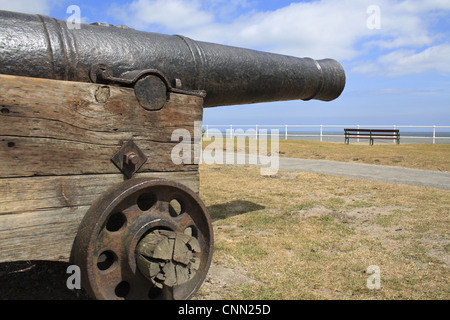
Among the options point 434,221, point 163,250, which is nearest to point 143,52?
point 163,250

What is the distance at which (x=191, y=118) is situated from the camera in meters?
2.59

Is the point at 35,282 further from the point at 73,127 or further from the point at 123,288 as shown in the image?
the point at 73,127

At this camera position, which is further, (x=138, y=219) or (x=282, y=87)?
(x=282, y=87)

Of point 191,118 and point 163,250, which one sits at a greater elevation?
point 191,118

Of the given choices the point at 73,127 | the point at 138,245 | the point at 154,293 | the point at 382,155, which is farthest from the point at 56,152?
the point at 382,155

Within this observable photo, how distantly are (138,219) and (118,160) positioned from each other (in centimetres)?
37

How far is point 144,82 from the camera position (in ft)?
7.63

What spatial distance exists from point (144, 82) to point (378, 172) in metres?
7.70

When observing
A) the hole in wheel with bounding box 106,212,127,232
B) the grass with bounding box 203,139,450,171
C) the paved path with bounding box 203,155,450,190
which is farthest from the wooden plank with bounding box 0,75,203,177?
the grass with bounding box 203,139,450,171

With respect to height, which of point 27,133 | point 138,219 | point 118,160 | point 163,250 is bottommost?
point 163,250

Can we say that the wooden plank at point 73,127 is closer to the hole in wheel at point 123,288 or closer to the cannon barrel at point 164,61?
the cannon barrel at point 164,61

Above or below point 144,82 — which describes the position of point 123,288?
below

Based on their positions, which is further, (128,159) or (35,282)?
(35,282)
